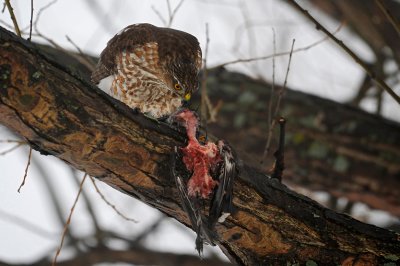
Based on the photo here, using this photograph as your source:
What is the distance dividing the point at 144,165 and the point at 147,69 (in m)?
1.87

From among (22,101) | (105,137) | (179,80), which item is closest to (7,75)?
(22,101)

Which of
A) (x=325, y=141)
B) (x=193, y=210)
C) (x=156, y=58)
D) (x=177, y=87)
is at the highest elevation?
(x=325, y=141)

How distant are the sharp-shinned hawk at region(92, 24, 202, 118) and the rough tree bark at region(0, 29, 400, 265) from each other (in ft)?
5.00

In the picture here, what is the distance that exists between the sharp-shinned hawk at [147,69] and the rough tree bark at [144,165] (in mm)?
1523

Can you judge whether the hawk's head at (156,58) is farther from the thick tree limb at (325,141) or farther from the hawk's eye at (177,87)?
the thick tree limb at (325,141)

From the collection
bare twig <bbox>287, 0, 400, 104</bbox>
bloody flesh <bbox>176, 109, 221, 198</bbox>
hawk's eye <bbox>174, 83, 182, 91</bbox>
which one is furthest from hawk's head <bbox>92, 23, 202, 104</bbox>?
bloody flesh <bbox>176, 109, 221, 198</bbox>

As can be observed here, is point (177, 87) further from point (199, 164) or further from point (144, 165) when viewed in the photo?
point (144, 165)

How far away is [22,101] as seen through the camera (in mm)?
2287

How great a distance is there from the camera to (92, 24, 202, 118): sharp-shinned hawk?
169 inches

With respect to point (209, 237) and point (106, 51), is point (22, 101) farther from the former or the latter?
point (106, 51)

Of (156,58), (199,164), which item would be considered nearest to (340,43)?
(199,164)

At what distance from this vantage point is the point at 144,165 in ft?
8.61

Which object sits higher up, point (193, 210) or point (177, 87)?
point (177, 87)

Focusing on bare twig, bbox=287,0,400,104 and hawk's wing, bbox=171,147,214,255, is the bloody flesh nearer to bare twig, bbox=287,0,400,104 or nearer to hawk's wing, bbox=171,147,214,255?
hawk's wing, bbox=171,147,214,255
